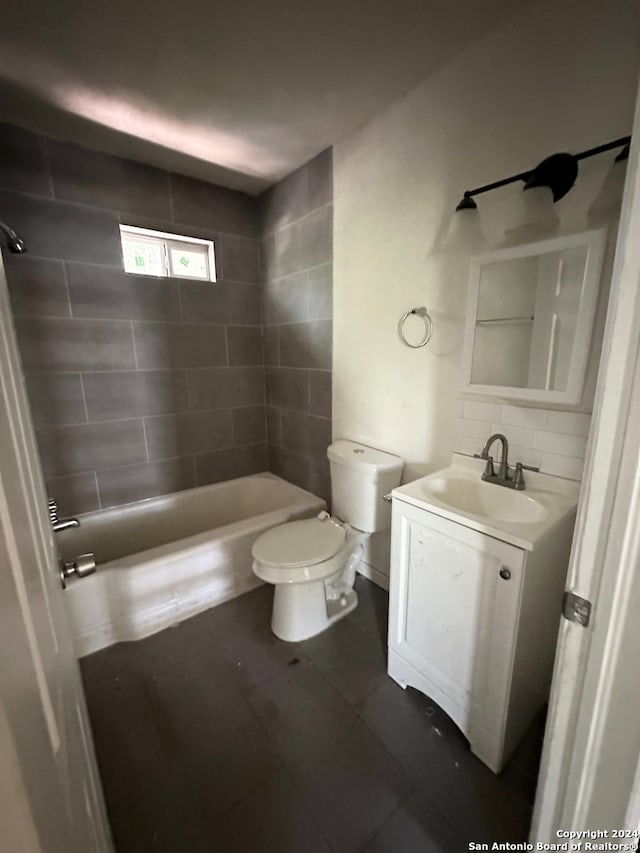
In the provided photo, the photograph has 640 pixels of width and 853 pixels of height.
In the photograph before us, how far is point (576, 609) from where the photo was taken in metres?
0.62

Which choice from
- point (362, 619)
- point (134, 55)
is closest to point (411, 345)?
point (362, 619)

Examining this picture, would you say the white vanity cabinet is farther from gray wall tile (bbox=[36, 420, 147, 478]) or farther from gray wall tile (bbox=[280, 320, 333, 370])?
gray wall tile (bbox=[36, 420, 147, 478])

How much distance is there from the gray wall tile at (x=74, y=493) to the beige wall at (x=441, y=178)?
1.53m

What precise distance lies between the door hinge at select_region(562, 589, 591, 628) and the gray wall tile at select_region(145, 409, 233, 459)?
7.48ft

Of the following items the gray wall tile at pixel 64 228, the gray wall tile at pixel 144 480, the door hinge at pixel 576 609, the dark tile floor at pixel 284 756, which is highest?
the gray wall tile at pixel 64 228

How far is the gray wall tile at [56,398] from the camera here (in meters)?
1.95

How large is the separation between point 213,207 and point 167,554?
2129 millimetres

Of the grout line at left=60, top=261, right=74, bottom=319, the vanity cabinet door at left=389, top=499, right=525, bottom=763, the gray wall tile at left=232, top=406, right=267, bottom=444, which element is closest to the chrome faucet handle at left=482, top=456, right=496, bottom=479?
the vanity cabinet door at left=389, top=499, right=525, bottom=763

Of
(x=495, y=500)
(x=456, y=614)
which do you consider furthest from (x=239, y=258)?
(x=456, y=614)

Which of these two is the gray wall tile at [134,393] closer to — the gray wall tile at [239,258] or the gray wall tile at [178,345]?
the gray wall tile at [178,345]

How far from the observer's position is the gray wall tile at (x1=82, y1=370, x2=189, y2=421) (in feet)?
6.93

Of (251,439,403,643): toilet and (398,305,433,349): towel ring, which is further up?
(398,305,433,349): towel ring

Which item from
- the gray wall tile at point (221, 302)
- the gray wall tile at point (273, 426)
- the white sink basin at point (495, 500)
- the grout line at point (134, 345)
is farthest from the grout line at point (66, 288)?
the white sink basin at point (495, 500)

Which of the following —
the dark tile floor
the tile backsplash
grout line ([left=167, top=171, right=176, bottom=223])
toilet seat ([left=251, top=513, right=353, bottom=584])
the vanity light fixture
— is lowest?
the dark tile floor
